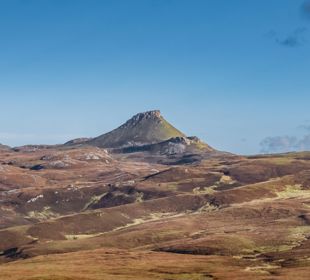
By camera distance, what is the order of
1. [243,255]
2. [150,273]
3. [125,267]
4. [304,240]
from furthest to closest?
1. [304,240]
2. [243,255]
3. [125,267]
4. [150,273]

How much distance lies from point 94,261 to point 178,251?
3288cm

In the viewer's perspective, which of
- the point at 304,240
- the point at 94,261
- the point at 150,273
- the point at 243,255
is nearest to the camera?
the point at 150,273

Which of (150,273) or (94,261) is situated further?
(94,261)

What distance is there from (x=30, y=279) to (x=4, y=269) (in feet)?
93.8

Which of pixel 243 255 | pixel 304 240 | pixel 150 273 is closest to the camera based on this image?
pixel 150 273

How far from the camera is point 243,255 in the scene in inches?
7195

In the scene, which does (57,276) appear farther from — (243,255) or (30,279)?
(243,255)

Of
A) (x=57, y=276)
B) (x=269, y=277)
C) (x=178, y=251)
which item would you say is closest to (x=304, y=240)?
(x=178, y=251)

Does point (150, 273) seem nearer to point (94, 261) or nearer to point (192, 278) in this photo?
point (192, 278)

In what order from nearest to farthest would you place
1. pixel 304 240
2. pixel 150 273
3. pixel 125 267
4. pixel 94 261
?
pixel 150 273 < pixel 125 267 < pixel 94 261 < pixel 304 240

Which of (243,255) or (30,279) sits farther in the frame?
(243,255)

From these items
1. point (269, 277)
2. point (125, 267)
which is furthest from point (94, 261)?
point (269, 277)

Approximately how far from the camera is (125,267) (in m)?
156

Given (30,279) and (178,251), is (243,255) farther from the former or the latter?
(30,279)
